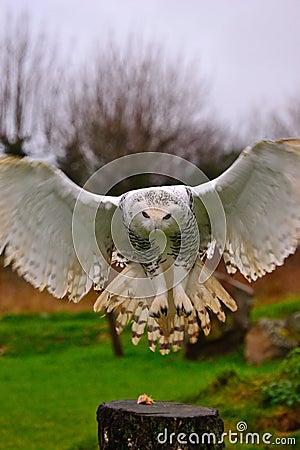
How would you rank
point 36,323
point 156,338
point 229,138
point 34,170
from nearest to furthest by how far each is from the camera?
point 34,170
point 156,338
point 36,323
point 229,138

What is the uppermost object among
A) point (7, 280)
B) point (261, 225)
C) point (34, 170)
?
point (34, 170)

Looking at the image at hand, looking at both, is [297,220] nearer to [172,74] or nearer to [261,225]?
[261,225]

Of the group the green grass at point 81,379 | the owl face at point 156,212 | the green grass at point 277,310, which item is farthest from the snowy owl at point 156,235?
the green grass at point 277,310

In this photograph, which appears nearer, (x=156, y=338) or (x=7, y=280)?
(x=156, y=338)

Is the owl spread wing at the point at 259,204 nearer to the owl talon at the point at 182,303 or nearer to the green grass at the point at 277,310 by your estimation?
the owl talon at the point at 182,303

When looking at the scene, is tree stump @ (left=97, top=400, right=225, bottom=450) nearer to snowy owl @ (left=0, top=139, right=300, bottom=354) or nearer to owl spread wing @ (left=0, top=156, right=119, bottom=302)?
snowy owl @ (left=0, top=139, right=300, bottom=354)

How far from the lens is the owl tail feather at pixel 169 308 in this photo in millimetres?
4910

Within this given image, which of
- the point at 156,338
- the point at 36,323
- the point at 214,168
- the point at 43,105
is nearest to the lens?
the point at 156,338

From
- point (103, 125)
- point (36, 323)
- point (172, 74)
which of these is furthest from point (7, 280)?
point (172, 74)

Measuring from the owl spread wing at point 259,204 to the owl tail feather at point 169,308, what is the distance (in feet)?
1.06

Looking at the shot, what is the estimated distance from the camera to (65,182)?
471 cm

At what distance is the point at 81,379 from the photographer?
10.4 meters

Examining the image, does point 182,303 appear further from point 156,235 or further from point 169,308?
point 156,235

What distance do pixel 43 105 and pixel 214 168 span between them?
20.7 ft
